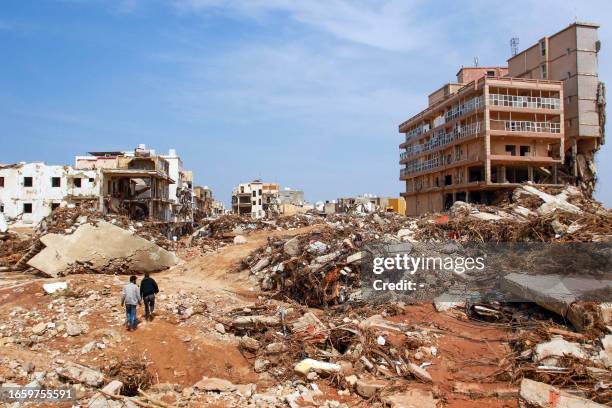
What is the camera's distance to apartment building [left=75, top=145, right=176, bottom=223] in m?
33.4

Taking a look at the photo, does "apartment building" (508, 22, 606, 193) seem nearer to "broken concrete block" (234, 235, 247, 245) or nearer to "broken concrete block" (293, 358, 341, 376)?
"broken concrete block" (234, 235, 247, 245)

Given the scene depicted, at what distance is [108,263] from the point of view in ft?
51.3

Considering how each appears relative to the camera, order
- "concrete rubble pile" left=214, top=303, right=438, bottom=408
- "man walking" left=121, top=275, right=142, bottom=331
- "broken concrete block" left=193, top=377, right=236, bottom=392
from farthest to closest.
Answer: "man walking" left=121, top=275, right=142, bottom=331 → "concrete rubble pile" left=214, top=303, right=438, bottom=408 → "broken concrete block" left=193, top=377, right=236, bottom=392

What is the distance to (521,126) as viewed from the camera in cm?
3353

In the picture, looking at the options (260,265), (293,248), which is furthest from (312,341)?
(260,265)

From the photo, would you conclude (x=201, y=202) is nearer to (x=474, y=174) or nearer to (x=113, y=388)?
(x=474, y=174)

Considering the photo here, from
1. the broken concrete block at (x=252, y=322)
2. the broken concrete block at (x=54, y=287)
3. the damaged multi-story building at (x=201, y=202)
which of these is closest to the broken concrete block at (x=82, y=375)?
the broken concrete block at (x=252, y=322)

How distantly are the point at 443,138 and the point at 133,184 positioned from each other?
90.5 feet

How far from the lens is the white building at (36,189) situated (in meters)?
32.7

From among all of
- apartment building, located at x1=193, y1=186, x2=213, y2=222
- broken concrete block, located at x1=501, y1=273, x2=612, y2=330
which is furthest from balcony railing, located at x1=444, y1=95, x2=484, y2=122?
apartment building, located at x1=193, y1=186, x2=213, y2=222

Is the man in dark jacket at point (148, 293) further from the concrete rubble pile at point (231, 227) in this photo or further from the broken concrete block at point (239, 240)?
the concrete rubble pile at point (231, 227)

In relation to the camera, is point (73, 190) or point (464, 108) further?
point (464, 108)

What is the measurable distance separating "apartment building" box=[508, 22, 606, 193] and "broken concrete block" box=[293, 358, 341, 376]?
1386 inches

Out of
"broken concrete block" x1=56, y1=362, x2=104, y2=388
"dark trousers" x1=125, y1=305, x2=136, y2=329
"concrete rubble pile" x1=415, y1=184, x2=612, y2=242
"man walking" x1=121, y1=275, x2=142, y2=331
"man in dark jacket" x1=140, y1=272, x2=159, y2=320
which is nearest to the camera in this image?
"broken concrete block" x1=56, y1=362, x2=104, y2=388
